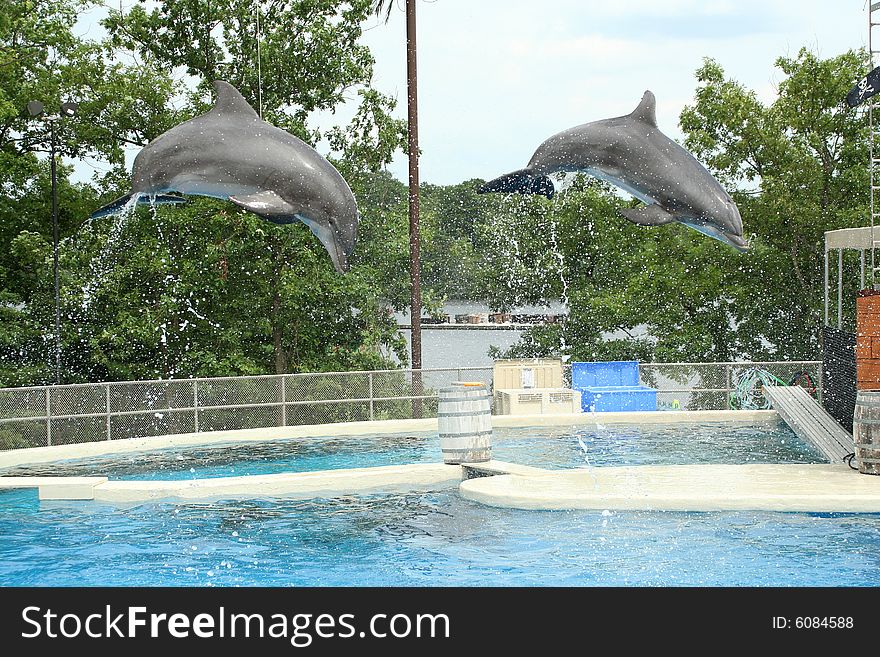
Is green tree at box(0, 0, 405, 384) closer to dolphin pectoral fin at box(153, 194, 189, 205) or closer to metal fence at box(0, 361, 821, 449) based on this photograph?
metal fence at box(0, 361, 821, 449)

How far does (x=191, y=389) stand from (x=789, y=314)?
18443mm

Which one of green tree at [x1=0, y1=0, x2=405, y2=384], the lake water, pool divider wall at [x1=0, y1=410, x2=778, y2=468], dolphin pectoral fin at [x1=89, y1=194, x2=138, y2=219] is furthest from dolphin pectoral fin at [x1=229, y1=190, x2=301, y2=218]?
the lake water

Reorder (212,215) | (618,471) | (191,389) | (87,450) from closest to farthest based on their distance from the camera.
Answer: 1. (618,471)
2. (87,450)
3. (191,389)
4. (212,215)

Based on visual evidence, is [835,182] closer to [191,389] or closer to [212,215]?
[212,215]

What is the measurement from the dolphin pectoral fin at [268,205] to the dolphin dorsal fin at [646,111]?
12.4ft

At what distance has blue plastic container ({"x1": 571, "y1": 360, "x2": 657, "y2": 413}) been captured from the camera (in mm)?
21406

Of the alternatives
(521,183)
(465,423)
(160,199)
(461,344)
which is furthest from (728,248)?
(461,344)

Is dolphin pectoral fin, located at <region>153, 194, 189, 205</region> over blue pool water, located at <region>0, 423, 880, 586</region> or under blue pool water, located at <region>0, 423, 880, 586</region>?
over

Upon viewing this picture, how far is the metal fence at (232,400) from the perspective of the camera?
1812cm

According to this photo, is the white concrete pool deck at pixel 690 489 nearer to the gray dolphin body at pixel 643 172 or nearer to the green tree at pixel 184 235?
the gray dolphin body at pixel 643 172

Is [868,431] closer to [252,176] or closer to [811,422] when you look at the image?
[811,422]

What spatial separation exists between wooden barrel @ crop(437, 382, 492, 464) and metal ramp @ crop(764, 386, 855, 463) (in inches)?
169

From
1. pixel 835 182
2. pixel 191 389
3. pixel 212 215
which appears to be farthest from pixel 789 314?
pixel 191 389

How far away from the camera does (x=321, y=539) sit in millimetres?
11492
